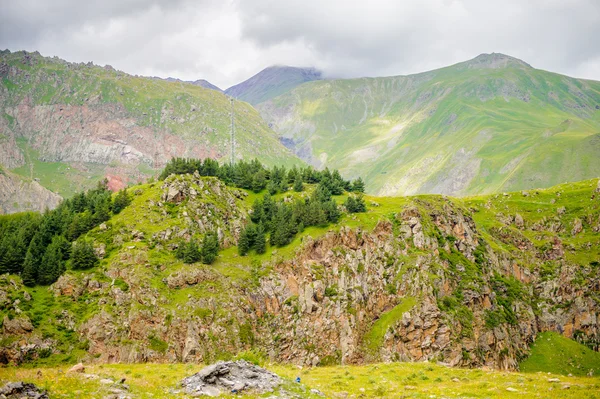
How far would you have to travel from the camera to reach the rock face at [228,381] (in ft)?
89.1

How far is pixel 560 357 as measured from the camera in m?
106

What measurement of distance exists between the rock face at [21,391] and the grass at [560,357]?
10926cm

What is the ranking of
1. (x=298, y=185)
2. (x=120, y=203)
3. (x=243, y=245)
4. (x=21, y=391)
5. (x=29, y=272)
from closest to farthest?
(x=21, y=391) < (x=29, y=272) < (x=243, y=245) < (x=120, y=203) < (x=298, y=185)

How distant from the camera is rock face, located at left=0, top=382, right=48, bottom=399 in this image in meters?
20.8

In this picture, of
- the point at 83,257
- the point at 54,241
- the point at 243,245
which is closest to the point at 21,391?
the point at 83,257

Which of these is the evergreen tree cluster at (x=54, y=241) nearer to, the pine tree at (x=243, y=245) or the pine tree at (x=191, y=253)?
the pine tree at (x=191, y=253)

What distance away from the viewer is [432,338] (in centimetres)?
8981

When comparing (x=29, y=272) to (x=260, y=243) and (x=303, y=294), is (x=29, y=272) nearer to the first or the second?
(x=260, y=243)

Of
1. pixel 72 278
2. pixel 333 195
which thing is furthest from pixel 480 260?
pixel 72 278

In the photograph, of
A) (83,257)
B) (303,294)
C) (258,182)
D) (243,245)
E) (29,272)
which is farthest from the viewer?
(258,182)

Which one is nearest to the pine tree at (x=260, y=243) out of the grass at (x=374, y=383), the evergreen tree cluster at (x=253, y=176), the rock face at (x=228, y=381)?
the evergreen tree cluster at (x=253, y=176)

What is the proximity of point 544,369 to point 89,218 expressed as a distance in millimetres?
121824

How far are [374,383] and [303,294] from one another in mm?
60603

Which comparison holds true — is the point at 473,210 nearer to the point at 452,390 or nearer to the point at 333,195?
the point at 333,195
